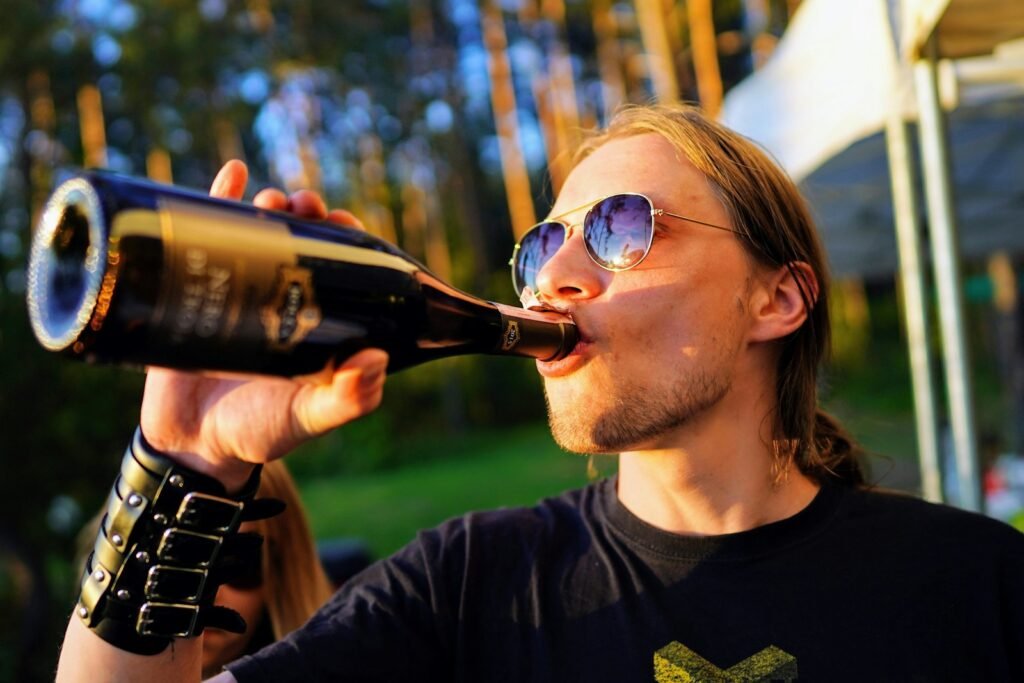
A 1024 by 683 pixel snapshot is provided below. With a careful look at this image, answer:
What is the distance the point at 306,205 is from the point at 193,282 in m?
0.27

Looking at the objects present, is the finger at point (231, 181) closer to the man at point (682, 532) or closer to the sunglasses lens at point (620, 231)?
the man at point (682, 532)

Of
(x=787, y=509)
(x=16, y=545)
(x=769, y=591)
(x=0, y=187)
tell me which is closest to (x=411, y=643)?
(x=769, y=591)

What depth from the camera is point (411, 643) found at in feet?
5.62

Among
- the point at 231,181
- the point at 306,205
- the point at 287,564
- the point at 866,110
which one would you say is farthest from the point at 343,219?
the point at 866,110

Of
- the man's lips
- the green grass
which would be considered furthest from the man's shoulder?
the green grass

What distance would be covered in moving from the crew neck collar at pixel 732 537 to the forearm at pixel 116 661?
88 cm

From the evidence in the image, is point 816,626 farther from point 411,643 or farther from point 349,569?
point 349,569

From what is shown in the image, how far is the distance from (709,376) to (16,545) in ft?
24.3

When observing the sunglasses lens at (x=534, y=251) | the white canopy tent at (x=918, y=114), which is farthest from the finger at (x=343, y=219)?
the white canopy tent at (x=918, y=114)

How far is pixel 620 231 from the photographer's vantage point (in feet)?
6.03

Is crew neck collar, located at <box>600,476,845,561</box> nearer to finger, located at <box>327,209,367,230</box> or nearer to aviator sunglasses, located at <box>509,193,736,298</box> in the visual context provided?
aviator sunglasses, located at <box>509,193,736,298</box>

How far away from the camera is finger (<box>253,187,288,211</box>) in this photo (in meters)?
1.19

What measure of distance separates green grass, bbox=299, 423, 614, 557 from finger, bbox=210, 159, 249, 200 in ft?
26.2

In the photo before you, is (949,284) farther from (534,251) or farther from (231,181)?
(231,181)
